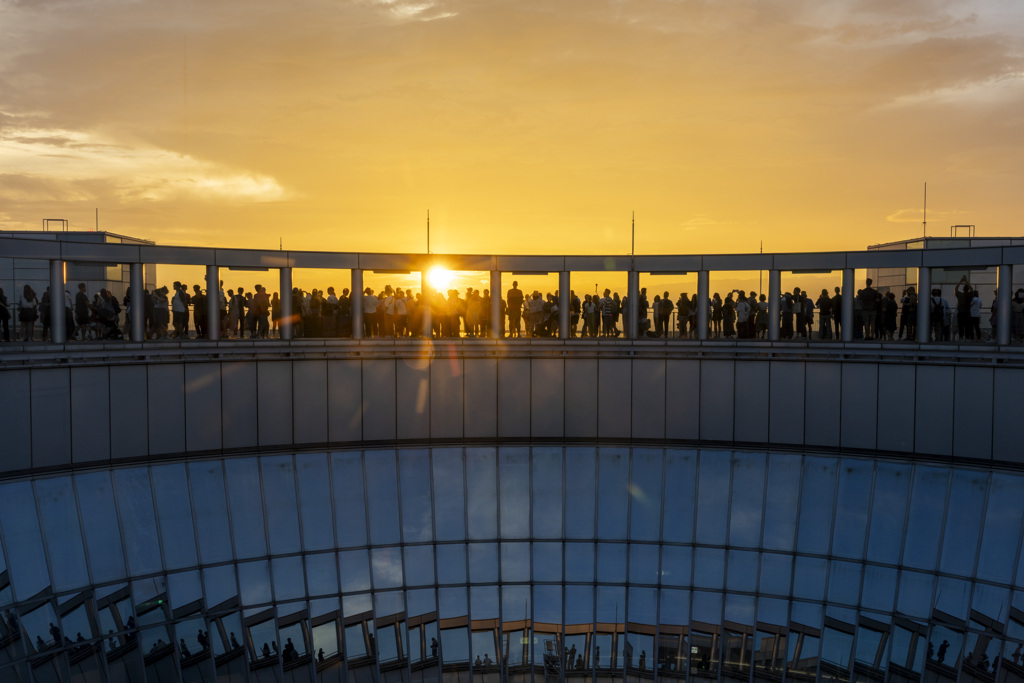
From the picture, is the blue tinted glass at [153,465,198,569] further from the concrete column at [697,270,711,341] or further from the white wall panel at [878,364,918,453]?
the white wall panel at [878,364,918,453]

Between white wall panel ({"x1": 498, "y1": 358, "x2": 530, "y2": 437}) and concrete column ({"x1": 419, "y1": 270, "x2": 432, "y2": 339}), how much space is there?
8.33ft

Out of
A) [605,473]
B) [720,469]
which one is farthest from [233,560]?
[720,469]

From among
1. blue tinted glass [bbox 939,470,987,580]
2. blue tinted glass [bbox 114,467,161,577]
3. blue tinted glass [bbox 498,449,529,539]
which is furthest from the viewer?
blue tinted glass [bbox 498,449,529,539]

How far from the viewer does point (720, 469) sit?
28391 mm

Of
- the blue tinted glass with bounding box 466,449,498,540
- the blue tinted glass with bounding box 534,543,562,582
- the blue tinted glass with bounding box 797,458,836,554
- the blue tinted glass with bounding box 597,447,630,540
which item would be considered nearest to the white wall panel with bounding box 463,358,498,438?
the blue tinted glass with bounding box 466,449,498,540

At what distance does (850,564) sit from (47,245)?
24.1 meters

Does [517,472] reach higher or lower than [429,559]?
higher

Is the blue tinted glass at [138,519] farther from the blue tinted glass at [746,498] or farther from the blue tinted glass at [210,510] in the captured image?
the blue tinted glass at [746,498]

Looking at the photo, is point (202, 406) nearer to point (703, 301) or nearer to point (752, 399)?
point (703, 301)

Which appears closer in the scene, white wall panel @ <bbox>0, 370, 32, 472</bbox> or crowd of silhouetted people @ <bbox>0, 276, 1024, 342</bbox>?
white wall panel @ <bbox>0, 370, 32, 472</bbox>

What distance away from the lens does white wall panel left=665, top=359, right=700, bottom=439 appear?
2842 centimetres

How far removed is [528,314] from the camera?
1146 inches

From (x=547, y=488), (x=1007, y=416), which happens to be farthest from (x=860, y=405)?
(x=547, y=488)

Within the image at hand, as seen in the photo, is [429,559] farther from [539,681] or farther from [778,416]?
[778,416]
